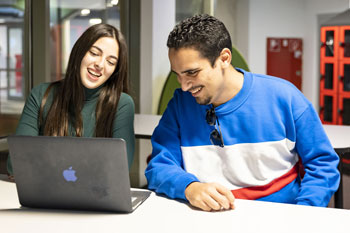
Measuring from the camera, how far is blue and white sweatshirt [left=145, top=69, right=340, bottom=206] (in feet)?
4.72

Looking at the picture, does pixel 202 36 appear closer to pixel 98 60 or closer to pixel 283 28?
pixel 98 60

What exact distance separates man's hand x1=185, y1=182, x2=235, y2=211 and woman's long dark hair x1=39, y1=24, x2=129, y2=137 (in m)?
0.70

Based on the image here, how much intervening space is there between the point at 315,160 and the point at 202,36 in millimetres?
507

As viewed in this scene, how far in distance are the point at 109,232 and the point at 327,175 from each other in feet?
2.22

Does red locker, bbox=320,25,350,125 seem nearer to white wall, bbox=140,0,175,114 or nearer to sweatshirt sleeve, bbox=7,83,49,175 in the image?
A: white wall, bbox=140,0,175,114

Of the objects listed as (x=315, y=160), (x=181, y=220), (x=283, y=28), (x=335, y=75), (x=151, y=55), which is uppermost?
(x=283, y=28)

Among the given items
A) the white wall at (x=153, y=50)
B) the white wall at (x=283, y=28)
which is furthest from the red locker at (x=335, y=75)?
the white wall at (x=153, y=50)

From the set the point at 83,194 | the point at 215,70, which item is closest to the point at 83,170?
the point at 83,194

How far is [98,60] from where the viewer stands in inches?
72.2

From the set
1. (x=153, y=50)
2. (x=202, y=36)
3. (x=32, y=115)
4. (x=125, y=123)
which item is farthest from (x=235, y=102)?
(x=153, y=50)

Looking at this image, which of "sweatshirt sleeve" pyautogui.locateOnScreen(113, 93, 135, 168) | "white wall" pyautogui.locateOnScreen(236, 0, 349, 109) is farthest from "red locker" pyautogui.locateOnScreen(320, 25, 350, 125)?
"sweatshirt sleeve" pyautogui.locateOnScreen(113, 93, 135, 168)

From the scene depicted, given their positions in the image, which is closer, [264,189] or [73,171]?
[73,171]

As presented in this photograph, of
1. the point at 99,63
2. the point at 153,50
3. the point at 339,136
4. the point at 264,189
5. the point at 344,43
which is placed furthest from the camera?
the point at 344,43

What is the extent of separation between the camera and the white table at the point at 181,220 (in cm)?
110
